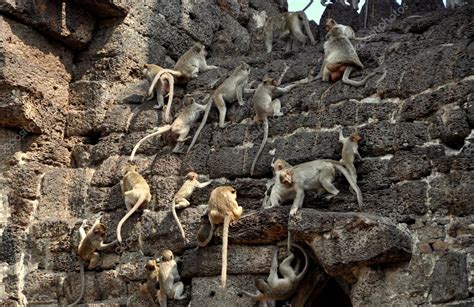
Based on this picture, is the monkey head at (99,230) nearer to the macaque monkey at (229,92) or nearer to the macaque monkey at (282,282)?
the macaque monkey at (229,92)

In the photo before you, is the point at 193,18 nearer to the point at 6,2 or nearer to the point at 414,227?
the point at 6,2

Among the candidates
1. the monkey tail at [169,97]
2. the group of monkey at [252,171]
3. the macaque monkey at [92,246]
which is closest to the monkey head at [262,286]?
the group of monkey at [252,171]

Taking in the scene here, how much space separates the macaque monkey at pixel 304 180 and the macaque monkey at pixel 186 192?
1.03m

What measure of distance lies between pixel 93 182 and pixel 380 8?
3869mm

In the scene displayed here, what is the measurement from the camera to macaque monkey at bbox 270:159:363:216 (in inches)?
324

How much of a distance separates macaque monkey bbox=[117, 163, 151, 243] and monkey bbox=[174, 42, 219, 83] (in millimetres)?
1518

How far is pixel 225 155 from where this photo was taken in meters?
9.40

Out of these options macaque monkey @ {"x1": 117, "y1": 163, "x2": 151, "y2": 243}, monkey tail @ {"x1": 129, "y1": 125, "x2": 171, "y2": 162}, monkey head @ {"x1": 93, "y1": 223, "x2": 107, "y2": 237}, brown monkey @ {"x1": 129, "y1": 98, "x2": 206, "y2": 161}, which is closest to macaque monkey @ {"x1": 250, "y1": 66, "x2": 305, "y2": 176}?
brown monkey @ {"x1": 129, "y1": 98, "x2": 206, "y2": 161}

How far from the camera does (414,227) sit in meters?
7.73

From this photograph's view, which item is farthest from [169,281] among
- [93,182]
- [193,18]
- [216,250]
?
[193,18]

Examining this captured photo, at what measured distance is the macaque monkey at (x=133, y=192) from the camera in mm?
9422

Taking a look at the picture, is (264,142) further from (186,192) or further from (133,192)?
(133,192)

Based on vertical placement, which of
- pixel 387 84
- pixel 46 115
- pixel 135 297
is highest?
pixel 387 84

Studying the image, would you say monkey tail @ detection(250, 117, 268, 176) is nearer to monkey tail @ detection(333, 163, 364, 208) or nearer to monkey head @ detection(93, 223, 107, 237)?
monkey tail @ detection(333, 163, 364, 208)
